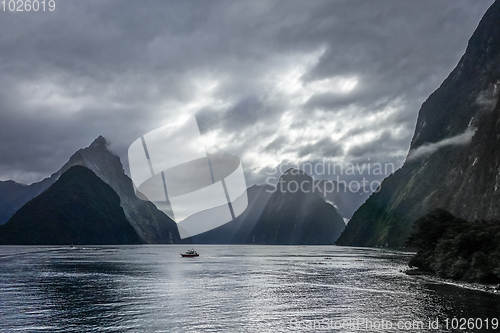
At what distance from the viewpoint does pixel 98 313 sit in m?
47.2

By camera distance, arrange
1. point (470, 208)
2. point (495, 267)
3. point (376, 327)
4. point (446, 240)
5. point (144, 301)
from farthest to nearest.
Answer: point (470, 208), point (446, 240), point (495, 267), point (144, 301), point (376, 327)

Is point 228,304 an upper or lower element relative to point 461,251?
lower

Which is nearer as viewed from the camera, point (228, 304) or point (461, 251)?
point (228, 304)

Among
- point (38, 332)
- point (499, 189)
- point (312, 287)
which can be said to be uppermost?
point (499, 189)

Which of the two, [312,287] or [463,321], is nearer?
[463,321]

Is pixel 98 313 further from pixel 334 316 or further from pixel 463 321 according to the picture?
pixel 463 321

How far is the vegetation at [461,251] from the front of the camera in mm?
74306

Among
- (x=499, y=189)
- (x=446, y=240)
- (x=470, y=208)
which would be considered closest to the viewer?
(x=446, y=240)

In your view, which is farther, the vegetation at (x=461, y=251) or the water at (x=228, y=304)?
the vegetation at (x=461, y=251)

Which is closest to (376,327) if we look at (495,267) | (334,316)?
(334,316)

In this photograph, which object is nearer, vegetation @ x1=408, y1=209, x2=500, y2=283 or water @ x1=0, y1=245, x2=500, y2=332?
water @ x1=0, y1=245, x2=500, y2=332

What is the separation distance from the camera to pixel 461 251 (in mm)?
86000

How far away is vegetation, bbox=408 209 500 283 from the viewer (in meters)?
74.3

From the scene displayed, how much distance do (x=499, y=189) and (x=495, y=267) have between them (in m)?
91.6
